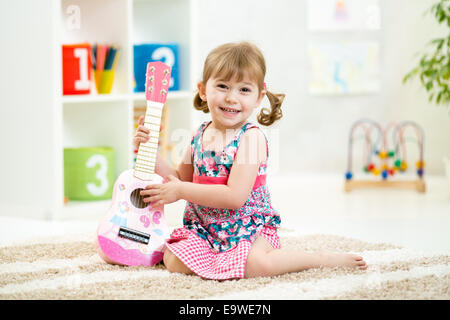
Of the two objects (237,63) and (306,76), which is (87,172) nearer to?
(237,63)

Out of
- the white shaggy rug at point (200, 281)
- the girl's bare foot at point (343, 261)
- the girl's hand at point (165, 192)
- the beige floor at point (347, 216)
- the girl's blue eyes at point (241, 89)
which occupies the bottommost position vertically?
the beige floor at point (347, 216)

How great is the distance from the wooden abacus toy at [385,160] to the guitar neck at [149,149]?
1.42 metres

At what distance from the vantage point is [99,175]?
7.18 ft

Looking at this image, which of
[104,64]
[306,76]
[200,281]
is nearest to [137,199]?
[200,281]

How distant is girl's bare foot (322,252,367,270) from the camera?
133 centimetres

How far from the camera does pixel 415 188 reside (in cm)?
270

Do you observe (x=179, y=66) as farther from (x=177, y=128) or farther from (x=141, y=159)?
(x=141, y=159)

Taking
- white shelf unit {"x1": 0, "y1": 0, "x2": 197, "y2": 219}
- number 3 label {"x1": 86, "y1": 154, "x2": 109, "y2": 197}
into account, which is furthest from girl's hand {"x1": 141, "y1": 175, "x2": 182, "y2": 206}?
number 3 label {"x1": 86, "y1": 154, "x2": 109, "y2": 197}

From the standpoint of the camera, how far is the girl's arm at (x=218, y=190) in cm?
133

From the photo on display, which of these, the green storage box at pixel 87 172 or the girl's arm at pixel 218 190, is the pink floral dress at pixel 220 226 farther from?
the green storage box at pixel 87 172

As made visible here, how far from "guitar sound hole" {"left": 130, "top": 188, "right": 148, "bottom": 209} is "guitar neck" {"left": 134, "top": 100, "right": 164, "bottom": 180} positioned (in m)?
0.03

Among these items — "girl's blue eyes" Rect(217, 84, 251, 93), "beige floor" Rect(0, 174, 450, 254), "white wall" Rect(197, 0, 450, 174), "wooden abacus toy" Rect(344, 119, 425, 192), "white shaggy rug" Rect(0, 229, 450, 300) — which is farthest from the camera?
"white wall" Rect(197, 0, 450, 174)

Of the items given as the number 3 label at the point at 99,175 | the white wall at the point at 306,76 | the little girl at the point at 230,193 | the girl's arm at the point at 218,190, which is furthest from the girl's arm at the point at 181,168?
the white wall at the point at 306,76

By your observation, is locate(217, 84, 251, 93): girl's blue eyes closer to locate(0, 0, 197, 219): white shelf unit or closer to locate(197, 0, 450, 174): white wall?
locate(0, 0, 197, 219): white shelf unit
